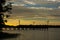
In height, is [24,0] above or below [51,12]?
above

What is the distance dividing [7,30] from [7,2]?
0.84m

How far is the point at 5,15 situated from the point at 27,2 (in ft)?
3.59

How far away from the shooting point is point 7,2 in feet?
19.5

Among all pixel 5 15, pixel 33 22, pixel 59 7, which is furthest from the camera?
pixel 59 7

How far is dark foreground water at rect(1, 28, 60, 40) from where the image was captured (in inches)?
217

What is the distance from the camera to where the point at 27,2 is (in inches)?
258

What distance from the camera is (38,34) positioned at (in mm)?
5797

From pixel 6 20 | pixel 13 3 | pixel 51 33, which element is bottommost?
pixel 51 33

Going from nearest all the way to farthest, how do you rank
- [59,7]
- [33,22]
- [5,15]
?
[5,15]
[33,22]
[59,7]

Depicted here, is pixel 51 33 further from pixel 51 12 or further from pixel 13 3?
pixel 13 3

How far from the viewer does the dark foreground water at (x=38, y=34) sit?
552cm

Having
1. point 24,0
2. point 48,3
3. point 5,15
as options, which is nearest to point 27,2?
point 24,0

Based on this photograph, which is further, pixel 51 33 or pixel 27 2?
pixel 27 2

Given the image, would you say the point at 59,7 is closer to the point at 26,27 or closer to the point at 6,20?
the point at 26,27
